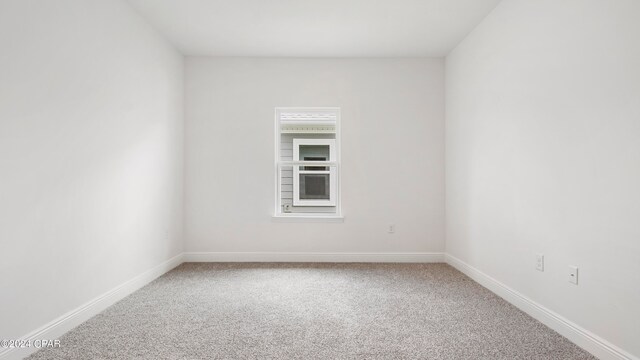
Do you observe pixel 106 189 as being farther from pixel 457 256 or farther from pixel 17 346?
pixel 457 256

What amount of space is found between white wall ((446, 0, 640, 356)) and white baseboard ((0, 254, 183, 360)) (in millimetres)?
3328

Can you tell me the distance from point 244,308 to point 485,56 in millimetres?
3201

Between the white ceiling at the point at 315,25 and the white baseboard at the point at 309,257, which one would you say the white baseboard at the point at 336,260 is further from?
the white ceiling at the point at 315,25

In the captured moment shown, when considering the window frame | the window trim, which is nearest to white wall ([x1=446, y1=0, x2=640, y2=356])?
the window trim

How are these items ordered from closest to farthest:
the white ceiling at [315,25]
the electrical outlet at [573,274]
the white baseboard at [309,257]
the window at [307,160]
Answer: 1. the electrical outlet at [573,274]
2. the white ceiling at [315,25]
3. the white baseboard at [309,257]
4. the window at [307,160]

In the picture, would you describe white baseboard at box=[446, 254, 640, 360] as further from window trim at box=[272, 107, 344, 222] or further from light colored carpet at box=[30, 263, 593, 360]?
window trim at box=[272, 107, 344, 222]

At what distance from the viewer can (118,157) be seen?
110 inches

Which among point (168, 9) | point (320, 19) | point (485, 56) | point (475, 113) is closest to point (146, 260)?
point (168, 9)

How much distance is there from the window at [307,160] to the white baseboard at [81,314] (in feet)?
5.80

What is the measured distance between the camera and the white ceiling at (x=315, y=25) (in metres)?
2.98

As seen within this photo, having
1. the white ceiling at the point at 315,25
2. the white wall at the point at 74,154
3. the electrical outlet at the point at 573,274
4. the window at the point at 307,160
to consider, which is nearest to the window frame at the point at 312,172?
the window at the point at 307,160

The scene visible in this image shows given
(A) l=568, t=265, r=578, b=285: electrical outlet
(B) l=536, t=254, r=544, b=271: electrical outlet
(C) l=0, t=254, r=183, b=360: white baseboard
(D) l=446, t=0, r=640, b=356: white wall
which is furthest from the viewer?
(B) l=536, t=254, r=544, b=271: electrical outlet

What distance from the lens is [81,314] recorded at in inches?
92.5

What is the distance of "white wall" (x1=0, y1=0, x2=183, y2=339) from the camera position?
1845 mm
